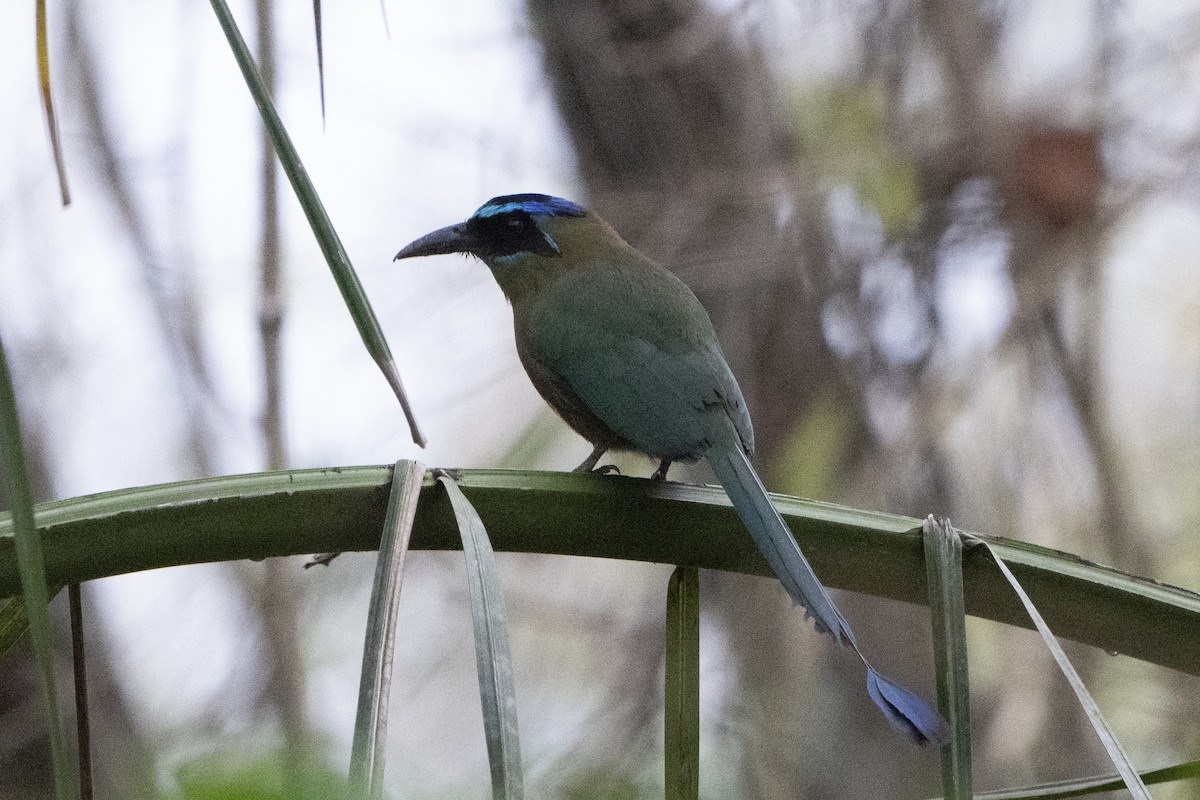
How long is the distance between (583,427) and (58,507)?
159cm

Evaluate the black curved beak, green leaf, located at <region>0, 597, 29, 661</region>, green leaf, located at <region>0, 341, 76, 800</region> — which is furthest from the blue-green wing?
green leaf, located at <region>0, 341, 76, 800</region>

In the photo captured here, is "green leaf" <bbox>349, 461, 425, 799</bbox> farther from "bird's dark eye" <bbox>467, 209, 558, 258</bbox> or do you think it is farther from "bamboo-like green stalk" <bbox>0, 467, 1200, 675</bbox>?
"bird's dark eye" <bbox>467, 209, 558, 258</bbox>

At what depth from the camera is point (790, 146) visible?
16.7 ft

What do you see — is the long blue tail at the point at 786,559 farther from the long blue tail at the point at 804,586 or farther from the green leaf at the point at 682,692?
the green leaf at the point at 682,692

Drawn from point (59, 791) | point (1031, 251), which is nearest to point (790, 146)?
point (1031, 251)

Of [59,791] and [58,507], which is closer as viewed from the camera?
[59,791]

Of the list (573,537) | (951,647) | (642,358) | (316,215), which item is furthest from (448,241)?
(951,647)

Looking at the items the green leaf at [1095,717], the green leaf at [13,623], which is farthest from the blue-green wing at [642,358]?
the green leaf at [13,623]

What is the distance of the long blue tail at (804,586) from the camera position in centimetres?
132

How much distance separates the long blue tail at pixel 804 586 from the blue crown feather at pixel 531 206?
1.51 m

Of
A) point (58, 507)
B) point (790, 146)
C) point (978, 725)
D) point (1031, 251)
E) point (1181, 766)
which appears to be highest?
point (790, 146)

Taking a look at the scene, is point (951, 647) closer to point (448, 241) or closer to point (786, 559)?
point (786, 559)

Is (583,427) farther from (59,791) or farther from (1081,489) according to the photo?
(1081,489)

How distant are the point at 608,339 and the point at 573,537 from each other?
115 centimetres
